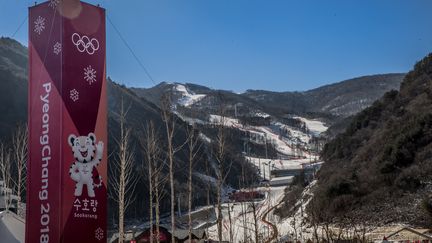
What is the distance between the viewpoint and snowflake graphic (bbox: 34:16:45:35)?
14.1 metres

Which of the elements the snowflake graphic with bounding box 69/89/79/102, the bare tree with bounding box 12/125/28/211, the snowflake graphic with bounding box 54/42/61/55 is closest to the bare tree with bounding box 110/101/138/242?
the bare tree with bounding box 12/125/28/211

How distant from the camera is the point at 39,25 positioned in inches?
558

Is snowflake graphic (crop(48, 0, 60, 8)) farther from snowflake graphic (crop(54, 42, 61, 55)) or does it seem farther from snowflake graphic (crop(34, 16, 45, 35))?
snowflake graphic (crop(54, 42, 61, 55))

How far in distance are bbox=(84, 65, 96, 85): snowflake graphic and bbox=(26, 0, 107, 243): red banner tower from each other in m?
0.03

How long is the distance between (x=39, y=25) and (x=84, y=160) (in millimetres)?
3679

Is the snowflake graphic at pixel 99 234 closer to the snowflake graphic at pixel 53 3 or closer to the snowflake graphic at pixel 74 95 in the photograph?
the snowflake graphic at pixel 74 95

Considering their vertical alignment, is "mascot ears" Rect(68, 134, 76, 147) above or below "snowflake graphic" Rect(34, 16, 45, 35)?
below

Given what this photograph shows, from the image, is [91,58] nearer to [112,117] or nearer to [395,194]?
[395,194]

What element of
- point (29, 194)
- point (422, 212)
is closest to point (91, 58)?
point (29, 194)

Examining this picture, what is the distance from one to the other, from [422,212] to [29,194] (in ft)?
123

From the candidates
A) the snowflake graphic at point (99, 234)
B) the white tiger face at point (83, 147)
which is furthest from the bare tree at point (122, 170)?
the white tiger face at point (83, 147)

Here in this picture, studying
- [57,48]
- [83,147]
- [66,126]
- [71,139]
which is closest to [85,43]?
[57,48]

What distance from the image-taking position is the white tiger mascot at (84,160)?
13414 millimetres

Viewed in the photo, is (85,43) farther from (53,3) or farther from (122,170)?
(122,170)
